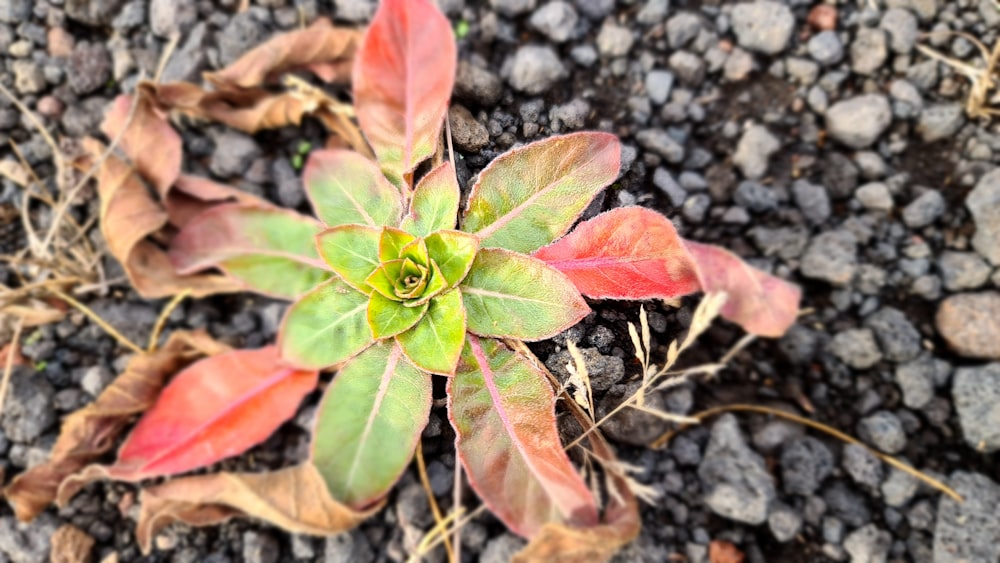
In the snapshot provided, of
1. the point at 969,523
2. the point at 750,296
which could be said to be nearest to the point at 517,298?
the point at 750,296

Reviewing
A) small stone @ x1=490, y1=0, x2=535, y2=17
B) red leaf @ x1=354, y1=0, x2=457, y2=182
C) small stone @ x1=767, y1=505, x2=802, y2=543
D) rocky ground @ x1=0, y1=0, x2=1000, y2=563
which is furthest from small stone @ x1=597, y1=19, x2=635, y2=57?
small stone @ x1=767, y1=505, x2=802, y2=543

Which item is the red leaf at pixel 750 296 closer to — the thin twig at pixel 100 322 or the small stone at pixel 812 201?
the small stone at pixel 812 201

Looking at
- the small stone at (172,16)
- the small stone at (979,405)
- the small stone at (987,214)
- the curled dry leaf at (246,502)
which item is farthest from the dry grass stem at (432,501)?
the small stone at (987,214)

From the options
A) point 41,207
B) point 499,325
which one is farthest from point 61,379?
point 499,325

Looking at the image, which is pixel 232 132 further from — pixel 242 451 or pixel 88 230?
pixel 242 451

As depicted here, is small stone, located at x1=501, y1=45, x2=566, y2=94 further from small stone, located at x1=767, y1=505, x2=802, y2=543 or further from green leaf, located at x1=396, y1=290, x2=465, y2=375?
small stone, located at x1=767, y1=505, x2=802, y2=543

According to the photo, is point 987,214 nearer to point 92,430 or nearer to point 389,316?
point 389,316
